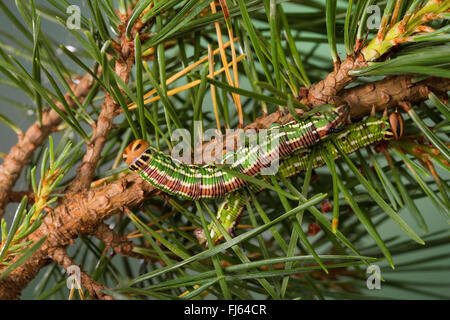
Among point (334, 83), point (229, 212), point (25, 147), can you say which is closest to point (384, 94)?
point (334, 83)

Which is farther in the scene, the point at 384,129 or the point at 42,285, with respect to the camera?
the point at 42,285

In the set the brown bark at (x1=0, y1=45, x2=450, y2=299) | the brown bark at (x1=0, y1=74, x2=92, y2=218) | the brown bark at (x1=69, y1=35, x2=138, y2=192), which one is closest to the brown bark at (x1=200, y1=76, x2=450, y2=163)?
the brown bark at (x1=0, y1=45, x2=450, y2=299)

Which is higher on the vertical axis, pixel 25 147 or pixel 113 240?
pixel 25 147

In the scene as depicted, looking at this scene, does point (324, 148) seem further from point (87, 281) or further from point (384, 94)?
point (87, 281)

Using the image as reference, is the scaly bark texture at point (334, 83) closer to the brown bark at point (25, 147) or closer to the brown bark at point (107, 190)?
the brown bark at point (107, 190)

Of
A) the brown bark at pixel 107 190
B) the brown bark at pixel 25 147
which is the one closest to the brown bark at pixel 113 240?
the brown bark at pixel 107 190

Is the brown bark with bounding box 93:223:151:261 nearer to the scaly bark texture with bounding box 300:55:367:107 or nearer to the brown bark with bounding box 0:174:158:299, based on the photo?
the brown bark with bounding box 0:174:158:299
